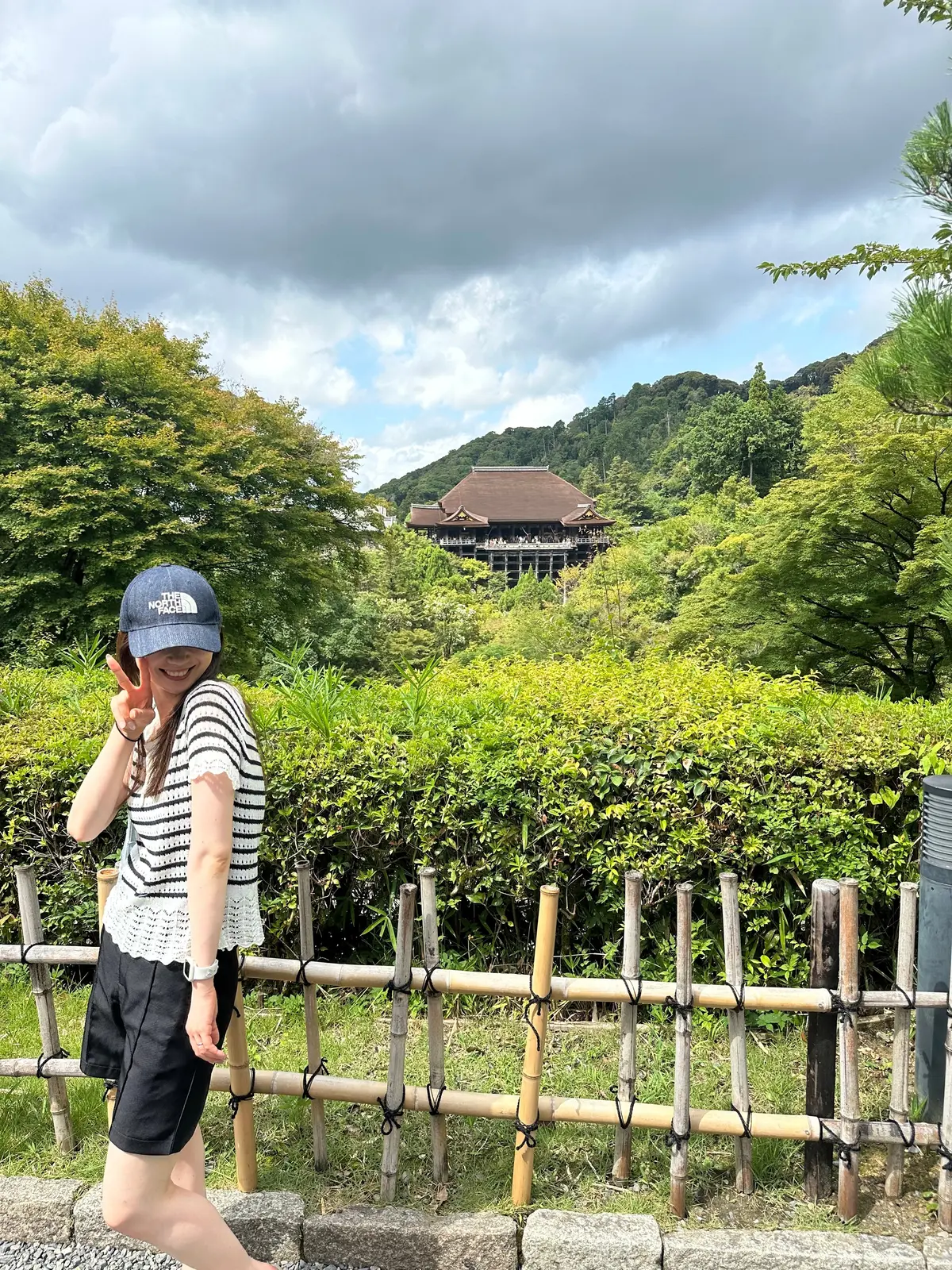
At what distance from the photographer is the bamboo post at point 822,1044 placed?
2037 mm

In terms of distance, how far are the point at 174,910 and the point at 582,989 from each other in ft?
3.73

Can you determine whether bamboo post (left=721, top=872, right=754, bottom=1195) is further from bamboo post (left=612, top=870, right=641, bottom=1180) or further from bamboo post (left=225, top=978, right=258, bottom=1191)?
bamboo post (left=225, top=978, right=258, bottom=1191)

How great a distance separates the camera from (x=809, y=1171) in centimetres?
206

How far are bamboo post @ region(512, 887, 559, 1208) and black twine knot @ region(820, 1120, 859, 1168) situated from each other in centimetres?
76

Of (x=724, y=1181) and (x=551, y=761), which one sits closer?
(x=724, y=1181)

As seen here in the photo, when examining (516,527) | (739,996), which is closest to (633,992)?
(739,996)

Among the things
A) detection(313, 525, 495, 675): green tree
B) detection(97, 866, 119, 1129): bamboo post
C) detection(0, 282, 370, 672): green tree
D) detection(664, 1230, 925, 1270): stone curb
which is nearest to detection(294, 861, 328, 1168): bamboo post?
detection(97, 866, 119, 1129): bamboo post

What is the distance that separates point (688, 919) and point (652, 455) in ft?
211

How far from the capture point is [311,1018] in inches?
85.0

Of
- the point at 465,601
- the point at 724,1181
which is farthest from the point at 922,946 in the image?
the point at 465,601

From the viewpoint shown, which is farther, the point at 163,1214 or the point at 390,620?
the point at 390,620

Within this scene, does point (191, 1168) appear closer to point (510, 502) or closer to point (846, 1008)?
point (846, 1008)

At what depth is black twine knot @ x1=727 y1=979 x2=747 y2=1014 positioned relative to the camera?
6.63 ft

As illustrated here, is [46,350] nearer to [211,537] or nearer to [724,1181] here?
[211,537]
